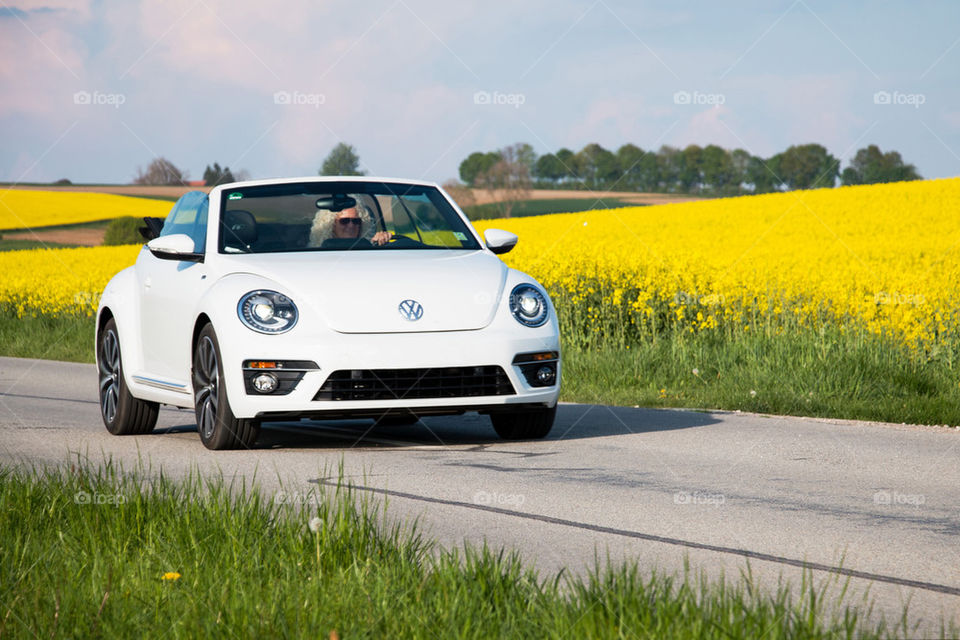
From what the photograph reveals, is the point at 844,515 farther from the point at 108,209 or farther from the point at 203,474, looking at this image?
the point at 108,209

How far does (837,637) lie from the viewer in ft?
10.9

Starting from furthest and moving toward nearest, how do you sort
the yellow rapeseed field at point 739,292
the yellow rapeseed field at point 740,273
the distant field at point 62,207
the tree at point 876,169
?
the distant field at point 62,207 < the tree at point 876,169 < the yellow rapeseed field at point 740,273 < the yellow rapeseed field at point 739,292

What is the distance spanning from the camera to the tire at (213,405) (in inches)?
303

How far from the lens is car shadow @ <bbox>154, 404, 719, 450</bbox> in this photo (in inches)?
335

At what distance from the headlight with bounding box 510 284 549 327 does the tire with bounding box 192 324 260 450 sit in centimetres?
165

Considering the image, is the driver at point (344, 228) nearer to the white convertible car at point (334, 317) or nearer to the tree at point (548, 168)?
the white convertible car at point (334, 317)

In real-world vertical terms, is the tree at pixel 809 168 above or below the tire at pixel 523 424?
above

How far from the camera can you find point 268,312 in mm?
7555

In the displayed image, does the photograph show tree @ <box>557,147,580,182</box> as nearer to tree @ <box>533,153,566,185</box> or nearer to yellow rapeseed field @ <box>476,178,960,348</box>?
tree @ <box>533,153,566,185</box>

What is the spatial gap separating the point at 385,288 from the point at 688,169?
5020cm

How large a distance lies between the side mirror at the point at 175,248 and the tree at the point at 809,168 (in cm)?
4565

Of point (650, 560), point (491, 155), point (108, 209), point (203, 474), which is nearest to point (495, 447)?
→ point (203, 474)

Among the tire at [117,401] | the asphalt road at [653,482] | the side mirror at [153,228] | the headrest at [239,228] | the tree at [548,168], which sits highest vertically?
the tree at [548,168]

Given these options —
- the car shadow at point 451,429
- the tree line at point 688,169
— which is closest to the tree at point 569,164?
the tree line at point 688,169
